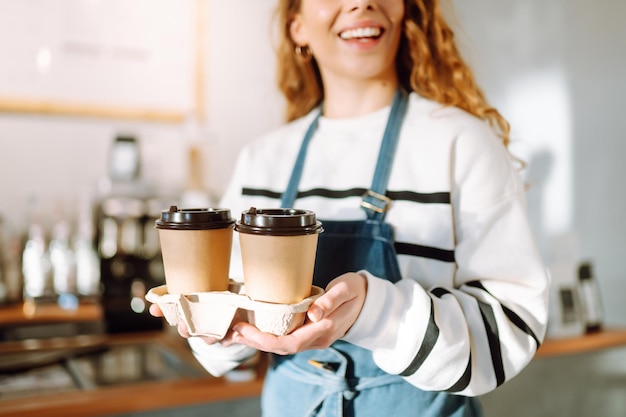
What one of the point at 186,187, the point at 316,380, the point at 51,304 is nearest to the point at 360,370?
the point at 316,380

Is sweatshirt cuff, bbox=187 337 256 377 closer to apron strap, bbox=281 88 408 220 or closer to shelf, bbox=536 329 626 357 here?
apron strap, bbox=281 88 408 220

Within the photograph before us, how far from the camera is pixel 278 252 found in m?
0.70

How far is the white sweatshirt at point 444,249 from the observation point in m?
0.84

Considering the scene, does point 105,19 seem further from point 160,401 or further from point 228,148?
point 160,401

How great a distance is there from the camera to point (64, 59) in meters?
2.38

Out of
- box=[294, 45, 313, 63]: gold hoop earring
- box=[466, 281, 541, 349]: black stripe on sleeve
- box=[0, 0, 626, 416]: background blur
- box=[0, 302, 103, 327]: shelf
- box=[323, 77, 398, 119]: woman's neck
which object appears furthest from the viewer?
box=[0, 0, 626, 416]: background blur

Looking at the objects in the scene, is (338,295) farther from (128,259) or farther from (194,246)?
(128,259)

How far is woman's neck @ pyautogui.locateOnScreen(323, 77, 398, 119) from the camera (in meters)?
1.13

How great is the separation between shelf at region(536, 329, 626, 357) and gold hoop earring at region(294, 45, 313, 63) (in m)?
1.19

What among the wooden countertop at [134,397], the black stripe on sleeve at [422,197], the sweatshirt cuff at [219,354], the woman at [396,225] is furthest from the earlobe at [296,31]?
the wooden countertop at [134,397]

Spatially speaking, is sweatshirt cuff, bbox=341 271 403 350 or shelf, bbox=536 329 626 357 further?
shelf, bbox=536 329 626 357

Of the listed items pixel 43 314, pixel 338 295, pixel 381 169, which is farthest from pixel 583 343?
pixel 43 314

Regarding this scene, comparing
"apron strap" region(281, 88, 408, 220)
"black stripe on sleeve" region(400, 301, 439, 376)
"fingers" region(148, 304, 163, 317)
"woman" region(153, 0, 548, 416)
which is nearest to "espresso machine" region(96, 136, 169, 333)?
"woman" region(153, 0, 548, 416)

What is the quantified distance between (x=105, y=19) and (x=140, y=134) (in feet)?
1.65
